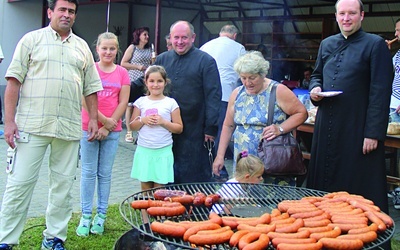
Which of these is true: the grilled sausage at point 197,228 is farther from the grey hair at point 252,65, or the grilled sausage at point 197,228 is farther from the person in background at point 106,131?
the person in background at point 106,131

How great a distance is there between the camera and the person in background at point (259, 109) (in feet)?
14.4

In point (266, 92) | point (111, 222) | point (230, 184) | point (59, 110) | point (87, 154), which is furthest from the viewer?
point (111, 222)

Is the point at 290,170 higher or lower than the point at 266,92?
lower

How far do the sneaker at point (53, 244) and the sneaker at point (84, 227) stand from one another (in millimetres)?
489

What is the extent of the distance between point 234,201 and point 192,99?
169 centimetres

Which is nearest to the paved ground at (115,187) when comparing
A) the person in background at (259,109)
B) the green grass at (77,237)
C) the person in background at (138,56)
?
the green grass at (77,237)

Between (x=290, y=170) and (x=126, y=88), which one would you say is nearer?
(x=290, y=170)

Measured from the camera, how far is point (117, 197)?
6.52 meters

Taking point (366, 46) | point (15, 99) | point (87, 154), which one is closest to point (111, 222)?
point (87, 154)

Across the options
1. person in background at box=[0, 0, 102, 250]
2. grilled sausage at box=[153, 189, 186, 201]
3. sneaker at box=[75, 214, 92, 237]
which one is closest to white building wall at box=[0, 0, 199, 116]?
sneaker at box=[75, 214, 92, 237]

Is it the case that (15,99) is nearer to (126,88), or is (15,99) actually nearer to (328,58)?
(126,88)

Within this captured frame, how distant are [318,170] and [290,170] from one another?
0.30 m

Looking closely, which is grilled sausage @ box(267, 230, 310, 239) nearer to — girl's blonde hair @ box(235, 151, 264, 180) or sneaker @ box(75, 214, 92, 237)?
girl's blonde hair @ box(235, 151, 264, 180)

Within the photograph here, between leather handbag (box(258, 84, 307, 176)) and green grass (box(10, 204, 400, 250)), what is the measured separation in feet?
4.61
